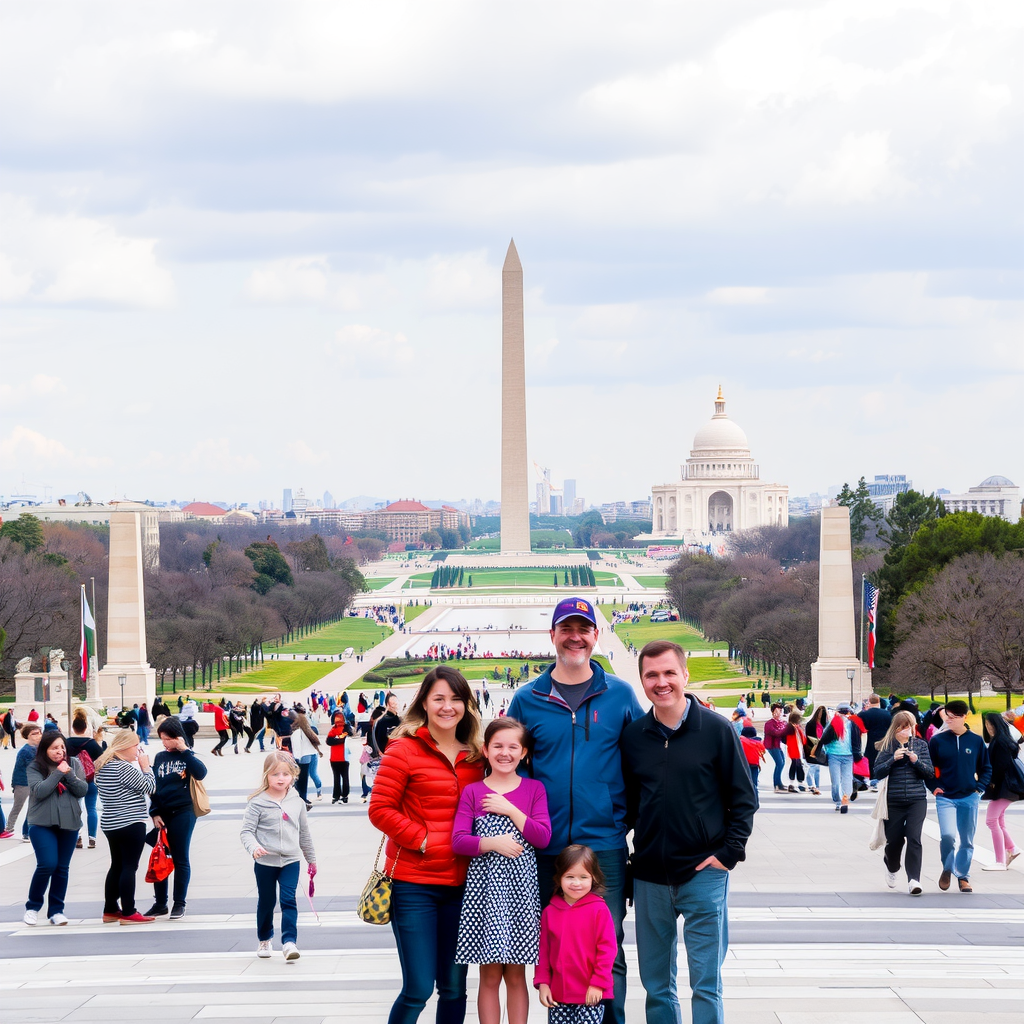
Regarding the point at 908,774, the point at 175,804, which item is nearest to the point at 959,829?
the point at 908,774

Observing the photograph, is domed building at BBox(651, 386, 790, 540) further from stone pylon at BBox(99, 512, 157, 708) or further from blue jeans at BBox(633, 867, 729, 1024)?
blue jeans at BBox(633, 867, 729, 1024)

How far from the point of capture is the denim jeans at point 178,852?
28.9ft

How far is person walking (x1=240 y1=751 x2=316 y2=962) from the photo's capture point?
7.70 metres

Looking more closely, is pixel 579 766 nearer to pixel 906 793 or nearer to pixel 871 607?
pixel 906 793

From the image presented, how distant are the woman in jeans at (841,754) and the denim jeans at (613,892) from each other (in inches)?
341

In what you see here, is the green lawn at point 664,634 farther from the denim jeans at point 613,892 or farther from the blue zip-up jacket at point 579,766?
the blue zip-up jacket at point 579,766

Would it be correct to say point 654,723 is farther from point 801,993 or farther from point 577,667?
point 801,993

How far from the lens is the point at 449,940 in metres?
5.46

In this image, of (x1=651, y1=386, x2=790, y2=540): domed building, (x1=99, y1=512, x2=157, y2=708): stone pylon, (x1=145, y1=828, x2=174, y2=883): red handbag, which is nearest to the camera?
(x1=145, y1=828, x2=174, y2=883): red handbag

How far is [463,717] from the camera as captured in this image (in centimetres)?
552

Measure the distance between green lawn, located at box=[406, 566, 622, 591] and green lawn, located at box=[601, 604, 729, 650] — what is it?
2244 cm

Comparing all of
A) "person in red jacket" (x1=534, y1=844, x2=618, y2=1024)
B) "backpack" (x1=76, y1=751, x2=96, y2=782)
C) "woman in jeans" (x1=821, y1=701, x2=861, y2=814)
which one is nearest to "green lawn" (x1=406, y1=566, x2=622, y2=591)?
"woman in jeans" (x1=821, y1=701, x2=861, y2=814)

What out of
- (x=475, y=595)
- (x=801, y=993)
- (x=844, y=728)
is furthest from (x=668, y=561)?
(x=801, y=993)

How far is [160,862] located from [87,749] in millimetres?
2891
